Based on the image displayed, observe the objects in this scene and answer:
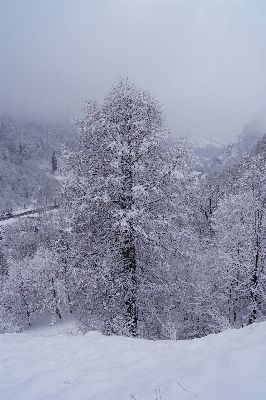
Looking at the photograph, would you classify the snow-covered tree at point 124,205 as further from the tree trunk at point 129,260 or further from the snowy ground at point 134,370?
the snowy ground at point 134,370

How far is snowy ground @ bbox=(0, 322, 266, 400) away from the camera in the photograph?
2.67 m

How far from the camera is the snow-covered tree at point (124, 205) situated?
866 cm

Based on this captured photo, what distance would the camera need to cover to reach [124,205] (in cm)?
912

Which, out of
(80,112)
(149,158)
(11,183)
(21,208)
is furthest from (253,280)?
(11,183)

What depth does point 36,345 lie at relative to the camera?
23.4ft

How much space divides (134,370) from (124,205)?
548 centimetres

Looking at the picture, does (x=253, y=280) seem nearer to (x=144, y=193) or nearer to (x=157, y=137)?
(x=144, y=193)

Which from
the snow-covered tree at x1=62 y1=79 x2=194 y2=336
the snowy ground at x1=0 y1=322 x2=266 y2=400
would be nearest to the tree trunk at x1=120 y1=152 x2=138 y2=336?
the snow-covered tree at x1=62 y1=79 x2=194 y2=336

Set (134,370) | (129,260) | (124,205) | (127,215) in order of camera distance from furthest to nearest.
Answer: (129,260), (124,205), (127,215), (134,370)

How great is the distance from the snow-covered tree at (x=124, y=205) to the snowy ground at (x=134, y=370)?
2101 millimetres

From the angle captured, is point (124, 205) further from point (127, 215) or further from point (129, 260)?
point (129, 260)

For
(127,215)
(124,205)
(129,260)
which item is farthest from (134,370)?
(124,205)

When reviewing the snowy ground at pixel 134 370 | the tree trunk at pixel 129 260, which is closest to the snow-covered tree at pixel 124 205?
the tree trunk at pixel 129 260

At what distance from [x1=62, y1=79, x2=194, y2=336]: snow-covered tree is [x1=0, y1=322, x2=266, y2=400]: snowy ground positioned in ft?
6.89
